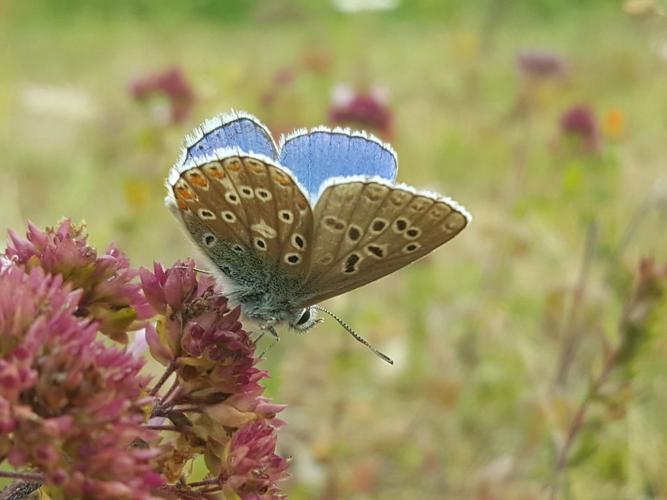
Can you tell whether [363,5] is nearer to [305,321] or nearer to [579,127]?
[579,127]

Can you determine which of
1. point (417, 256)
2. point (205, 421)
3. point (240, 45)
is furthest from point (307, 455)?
point (240, 45)

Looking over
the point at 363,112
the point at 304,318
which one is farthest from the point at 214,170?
the point at 363,112

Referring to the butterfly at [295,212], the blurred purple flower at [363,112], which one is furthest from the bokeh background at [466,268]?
the butterfly at [295,212]

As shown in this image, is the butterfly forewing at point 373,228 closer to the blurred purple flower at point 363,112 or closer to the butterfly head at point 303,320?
the butterfly head at point 303,320

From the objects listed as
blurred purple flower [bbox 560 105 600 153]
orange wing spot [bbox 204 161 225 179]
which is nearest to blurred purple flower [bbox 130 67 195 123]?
blurred purple flower [bbox 560 105 600 153]

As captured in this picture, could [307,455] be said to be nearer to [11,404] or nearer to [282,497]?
[282,497]
